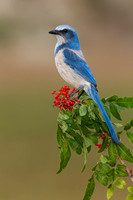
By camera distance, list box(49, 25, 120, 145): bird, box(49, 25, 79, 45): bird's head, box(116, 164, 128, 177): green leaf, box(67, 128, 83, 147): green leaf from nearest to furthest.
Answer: box(116, 164, 128, 177): green leaf < box(67, 128, 83, 147): green leaf < box(49, 25, 120, 145): bird < box(49, 25, 79, 45): bird's head

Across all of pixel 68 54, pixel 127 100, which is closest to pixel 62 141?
pixel 127 100

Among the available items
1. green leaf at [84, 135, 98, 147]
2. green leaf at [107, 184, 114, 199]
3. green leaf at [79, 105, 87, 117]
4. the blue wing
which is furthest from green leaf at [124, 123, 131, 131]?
the blue wing

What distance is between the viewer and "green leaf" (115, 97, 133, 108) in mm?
2668

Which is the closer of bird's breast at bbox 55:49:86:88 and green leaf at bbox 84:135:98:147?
green leaf at bbox 84:135:98:147

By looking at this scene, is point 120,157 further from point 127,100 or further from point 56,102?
point 56,102

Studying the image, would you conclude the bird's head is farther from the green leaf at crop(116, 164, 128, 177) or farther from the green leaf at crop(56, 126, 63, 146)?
the green leaf at crop(116, 164, 128, 177)

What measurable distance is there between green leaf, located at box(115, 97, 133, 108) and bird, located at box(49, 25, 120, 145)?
0.35 m

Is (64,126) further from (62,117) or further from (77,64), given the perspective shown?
(77,64)

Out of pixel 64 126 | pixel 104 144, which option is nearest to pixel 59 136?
pixel 64 126

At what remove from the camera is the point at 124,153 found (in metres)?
2.49

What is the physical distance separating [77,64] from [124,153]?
138cm

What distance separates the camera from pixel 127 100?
270 cm

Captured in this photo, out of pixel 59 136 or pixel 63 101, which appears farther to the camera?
pixel 63 101

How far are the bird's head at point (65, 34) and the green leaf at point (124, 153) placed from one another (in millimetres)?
1719
